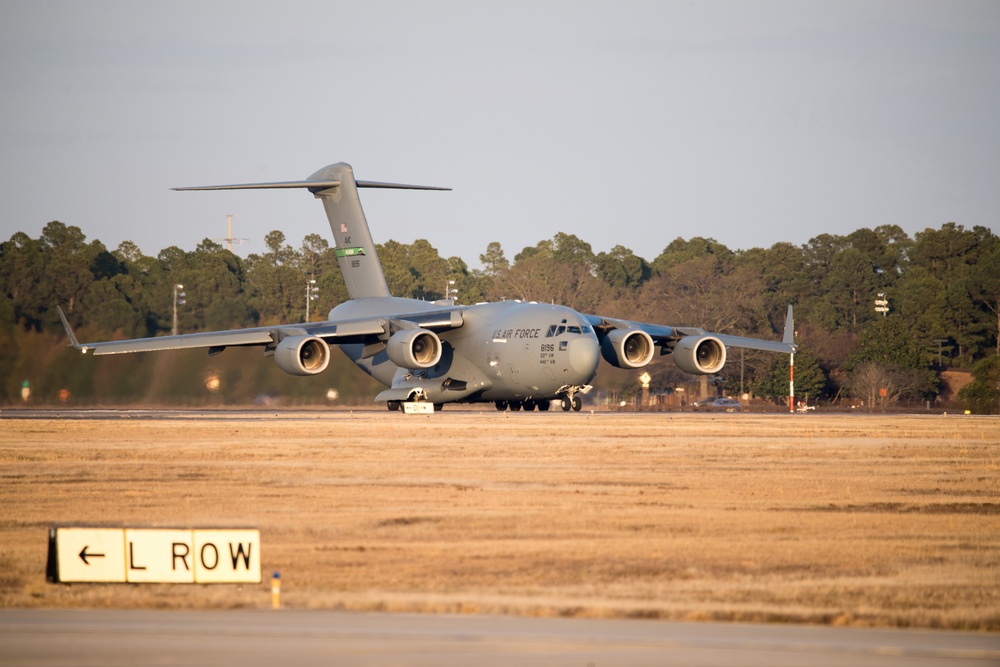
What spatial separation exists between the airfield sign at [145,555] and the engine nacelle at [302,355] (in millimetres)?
27466

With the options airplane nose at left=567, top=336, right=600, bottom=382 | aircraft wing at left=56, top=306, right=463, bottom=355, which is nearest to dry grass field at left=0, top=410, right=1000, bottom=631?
airplane nose at left=567, top=336, right=600, bottom=382

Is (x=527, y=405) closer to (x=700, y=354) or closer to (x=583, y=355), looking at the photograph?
(x=700, y=354)

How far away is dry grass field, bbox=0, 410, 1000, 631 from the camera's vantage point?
10.6m

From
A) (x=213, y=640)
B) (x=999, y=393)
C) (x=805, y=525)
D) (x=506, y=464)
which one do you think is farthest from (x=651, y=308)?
(x=213, y=640)

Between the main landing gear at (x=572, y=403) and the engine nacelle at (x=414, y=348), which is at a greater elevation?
the engine nacelle at (x=414, y=348)

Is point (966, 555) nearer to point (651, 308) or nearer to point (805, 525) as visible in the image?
point (805, 525)

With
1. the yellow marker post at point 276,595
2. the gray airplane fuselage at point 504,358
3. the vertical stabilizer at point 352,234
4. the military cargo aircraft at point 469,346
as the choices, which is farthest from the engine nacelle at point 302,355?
the yellow marker post at point 276,595

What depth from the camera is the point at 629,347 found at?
42.2 m

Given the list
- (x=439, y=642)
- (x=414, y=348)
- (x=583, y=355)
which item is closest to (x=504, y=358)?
(x=414, y=348)

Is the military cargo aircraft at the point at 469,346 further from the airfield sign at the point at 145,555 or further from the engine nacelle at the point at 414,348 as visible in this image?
the airfield sign at the point at 145,555

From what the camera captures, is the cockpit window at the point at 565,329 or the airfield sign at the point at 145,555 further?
the cockpit window at the point at 565,329

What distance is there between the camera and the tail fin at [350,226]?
47.4 m

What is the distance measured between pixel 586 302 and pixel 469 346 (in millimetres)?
51964

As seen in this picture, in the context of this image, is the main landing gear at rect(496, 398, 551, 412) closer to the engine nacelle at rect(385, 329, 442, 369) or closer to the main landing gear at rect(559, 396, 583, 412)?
the main landing gear at rect(559, 396, 583, 412)
